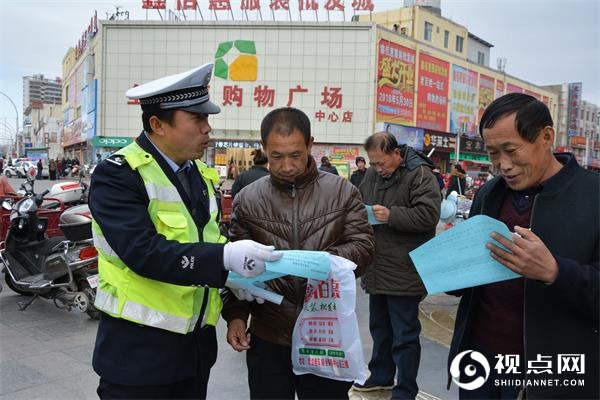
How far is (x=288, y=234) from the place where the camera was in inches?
82.7

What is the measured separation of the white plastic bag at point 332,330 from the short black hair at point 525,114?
0.77m

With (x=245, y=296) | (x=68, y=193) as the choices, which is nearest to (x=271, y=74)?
(x=68, y=193)

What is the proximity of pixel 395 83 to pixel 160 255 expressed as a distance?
100 feet

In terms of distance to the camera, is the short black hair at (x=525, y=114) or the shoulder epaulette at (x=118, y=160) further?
the shoulder epaulette at (x=118, y=160)

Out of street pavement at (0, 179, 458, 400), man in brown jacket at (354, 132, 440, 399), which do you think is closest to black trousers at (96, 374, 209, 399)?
street pavement at (0, 179, 458, 400)

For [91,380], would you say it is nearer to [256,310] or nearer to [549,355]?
[256,310]

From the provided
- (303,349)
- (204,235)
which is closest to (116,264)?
(204,235)

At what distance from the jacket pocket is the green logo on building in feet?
95.8

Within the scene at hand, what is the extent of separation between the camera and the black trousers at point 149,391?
1.83 meters

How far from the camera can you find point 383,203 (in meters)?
3.53

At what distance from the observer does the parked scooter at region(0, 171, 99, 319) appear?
5.07m

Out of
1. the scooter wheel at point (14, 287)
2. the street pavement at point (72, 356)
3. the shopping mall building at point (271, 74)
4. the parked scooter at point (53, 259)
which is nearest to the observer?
the street pavement at point (72, 356)

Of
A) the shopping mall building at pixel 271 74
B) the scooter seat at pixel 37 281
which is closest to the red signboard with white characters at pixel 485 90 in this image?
the shopping mall building at pixel 271 74

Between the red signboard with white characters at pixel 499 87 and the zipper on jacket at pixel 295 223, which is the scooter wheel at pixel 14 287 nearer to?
the zipper on jacket at pixel 295 223
